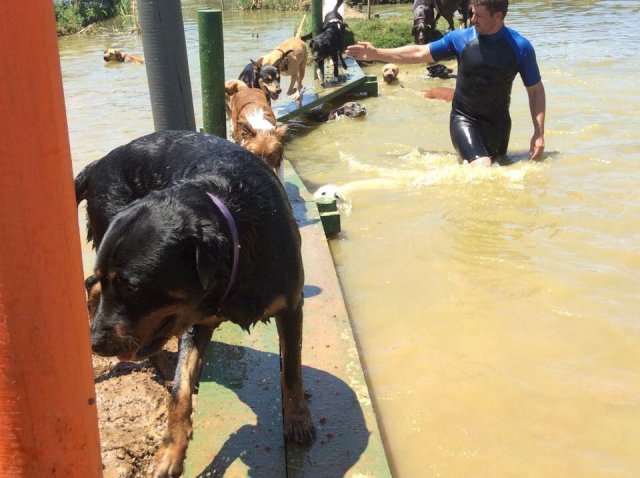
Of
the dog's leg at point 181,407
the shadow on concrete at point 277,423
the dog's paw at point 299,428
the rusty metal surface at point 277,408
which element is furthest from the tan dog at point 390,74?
the dog's paw at point 299,428

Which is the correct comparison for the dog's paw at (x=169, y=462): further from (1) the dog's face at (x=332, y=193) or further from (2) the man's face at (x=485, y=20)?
(2) the man's face at (x=485, y=20)

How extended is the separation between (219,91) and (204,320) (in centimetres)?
406

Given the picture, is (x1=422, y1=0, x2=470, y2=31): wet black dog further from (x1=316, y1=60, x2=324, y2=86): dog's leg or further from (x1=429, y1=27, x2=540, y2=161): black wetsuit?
(x1=429, y1=27, x2=540, y2=161): black wetsuit

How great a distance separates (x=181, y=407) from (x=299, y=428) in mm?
528

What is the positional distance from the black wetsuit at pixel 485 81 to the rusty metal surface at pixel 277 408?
4.24 metres

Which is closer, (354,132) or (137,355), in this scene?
(137,355)

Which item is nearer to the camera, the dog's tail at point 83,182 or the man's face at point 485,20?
the dog's tail at point 83,182

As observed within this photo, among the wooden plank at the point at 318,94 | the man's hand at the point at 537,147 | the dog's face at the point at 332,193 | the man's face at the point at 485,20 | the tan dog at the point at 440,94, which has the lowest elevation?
the dog's face at the point at 332,193

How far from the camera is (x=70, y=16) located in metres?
28.0

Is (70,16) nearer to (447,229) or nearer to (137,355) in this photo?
(447,229)

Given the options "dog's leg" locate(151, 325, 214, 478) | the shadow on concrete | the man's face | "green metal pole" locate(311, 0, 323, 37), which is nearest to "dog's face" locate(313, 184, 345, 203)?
the man's face

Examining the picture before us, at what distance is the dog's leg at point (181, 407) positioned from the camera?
275cm

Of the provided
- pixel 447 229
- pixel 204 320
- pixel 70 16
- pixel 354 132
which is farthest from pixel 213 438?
pixel 70 16

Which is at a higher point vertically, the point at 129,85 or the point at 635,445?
the point at 129,85
